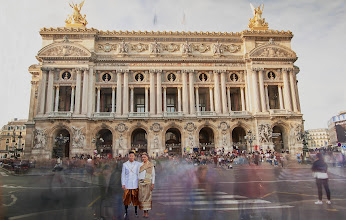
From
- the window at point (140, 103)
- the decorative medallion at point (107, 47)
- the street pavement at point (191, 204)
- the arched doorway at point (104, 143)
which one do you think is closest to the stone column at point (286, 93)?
the window at point (140, 103)

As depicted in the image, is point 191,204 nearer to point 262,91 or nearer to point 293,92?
point 262,91

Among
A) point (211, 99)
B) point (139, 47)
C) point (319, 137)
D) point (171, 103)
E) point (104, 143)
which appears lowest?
point (104, 143)

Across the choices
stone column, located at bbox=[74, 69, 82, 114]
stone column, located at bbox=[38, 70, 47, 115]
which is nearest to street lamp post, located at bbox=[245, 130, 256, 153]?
stone column, located at bbox=[74, 69, 82, 114]

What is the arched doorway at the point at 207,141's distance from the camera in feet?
139

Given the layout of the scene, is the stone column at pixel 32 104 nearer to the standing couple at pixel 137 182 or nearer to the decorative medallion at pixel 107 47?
the decorative medallion at pixel 107 47

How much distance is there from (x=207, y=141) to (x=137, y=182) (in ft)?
125

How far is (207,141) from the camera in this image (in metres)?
46.3

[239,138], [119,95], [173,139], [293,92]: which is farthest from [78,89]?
[293,92]

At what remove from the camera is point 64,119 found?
40000mm

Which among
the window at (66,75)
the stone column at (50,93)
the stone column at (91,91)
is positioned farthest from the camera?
the window at (66,75)

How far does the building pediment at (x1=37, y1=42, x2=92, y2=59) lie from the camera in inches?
1663

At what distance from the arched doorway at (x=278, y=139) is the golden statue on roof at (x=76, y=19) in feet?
123

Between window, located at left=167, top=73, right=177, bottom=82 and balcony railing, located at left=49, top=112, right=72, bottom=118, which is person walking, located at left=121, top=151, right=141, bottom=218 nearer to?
balcony railing, located at left=49, top=112, right=72, bottom=118

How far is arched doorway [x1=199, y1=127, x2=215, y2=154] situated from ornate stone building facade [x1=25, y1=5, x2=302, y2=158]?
0.19 meters
